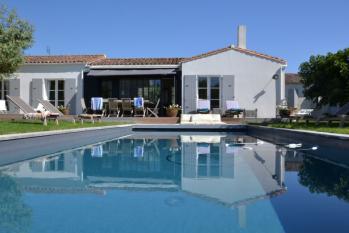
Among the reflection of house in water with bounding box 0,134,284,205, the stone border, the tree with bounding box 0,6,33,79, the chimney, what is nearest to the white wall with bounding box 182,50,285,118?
the chimney

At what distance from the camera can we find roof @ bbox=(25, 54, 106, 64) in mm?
21609

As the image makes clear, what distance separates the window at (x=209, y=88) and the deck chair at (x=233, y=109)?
3.78 ft

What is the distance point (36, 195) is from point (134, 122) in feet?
46.0

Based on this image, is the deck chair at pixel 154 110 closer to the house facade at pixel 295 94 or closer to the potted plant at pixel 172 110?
the potted plant at pixel 172 110

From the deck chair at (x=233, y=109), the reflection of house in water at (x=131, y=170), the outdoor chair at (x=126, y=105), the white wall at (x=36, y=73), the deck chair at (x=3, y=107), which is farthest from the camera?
the white wall at (x=36, y=73)

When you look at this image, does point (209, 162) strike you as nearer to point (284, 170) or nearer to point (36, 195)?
point (284, 170)

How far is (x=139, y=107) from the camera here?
19.9m

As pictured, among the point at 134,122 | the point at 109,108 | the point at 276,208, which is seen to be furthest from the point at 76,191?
the point at 109,108

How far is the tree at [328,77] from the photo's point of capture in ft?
52.1

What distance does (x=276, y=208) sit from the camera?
4055 mm

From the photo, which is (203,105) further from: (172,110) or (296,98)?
(296,98)

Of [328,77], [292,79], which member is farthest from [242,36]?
[292,79]

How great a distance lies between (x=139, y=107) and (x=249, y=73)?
6.54 m

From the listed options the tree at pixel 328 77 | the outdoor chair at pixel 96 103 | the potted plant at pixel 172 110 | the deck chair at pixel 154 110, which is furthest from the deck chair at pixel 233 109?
the outdoor chair at pixel 96 103
